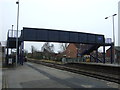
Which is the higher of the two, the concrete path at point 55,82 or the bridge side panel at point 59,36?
the bridge side panel at point 59,36

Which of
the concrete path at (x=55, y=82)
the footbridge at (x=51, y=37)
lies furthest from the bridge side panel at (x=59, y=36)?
the concrete path at (x=55, y=82)

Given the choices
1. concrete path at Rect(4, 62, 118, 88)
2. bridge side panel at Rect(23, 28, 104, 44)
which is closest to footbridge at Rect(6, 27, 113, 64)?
bridge side panel at Rect(23, 28, 104, 44)

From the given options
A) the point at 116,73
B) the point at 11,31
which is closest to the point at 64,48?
the point at 11,31

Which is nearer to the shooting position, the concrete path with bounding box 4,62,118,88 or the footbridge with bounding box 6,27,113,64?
the concrete path with bounding box 4,62,118,88

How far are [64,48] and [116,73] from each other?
101m

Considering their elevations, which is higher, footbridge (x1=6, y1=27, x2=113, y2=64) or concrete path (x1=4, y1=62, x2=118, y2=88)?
footbridge (x1=6, y1=27, x2=113, y2=64)

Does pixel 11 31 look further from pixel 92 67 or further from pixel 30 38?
pixel 92 67

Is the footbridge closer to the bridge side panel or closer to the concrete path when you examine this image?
the bridge side panel

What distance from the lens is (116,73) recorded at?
22062 mm

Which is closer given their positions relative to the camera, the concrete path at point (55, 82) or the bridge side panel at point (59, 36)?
the concrete path at point (55, 82)

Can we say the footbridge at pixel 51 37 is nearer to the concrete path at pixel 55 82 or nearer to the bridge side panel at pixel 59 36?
the bridge side panel at pixel 59 36

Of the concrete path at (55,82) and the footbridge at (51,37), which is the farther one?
the footbridge at (51,37)

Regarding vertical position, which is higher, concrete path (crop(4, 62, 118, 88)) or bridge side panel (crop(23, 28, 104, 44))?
bridge side panel (crop(23, 28, 104, 44))

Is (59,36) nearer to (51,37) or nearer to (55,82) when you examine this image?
(51,37)
